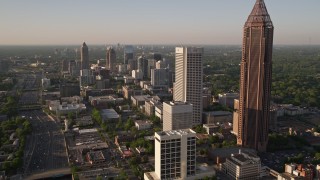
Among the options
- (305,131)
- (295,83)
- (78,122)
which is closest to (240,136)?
(305,131)

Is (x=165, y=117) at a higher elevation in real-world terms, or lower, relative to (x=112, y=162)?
higher

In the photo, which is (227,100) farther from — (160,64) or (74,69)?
(74,69)

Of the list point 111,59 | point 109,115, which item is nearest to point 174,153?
point 109,115

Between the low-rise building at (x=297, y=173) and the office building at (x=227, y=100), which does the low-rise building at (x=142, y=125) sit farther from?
the low-rise building at (x=297, y=173)

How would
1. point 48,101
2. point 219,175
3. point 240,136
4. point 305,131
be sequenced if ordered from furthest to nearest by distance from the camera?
point 48,101 → point 305,131 → point 240,136 → point 219,175

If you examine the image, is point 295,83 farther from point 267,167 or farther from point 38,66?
point 38,66

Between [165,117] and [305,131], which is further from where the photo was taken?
[305,131]

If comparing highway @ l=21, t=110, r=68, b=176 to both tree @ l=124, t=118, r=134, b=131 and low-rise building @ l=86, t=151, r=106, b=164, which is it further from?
tree @ l=124, t=118, r=134, b=131

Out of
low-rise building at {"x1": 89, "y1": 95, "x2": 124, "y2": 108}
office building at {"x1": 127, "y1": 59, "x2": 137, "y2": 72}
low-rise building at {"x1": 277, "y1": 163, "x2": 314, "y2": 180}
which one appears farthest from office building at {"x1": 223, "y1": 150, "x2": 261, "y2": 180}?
office building at {"x1": 127, "y1": 59, "x2": 137, "y2": 72}
